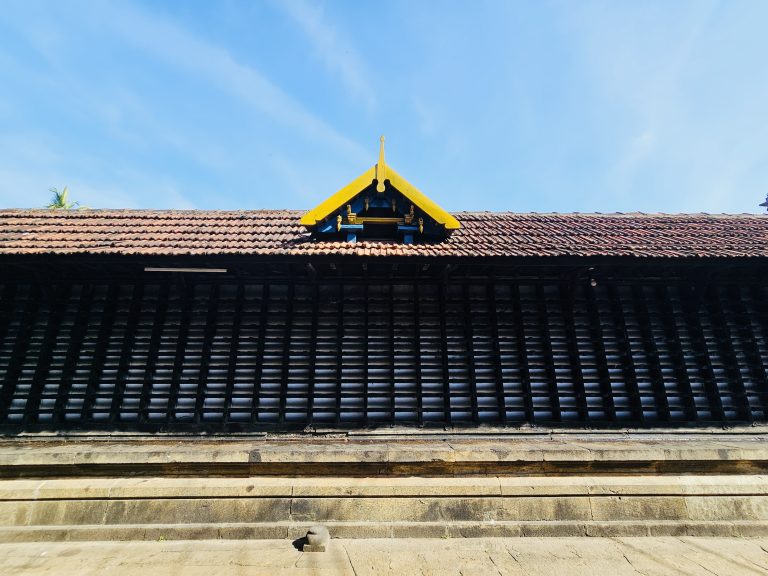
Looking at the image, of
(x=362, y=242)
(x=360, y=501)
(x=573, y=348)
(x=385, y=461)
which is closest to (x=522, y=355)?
(x=573, y=348)

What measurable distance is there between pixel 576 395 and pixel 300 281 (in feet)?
18.6

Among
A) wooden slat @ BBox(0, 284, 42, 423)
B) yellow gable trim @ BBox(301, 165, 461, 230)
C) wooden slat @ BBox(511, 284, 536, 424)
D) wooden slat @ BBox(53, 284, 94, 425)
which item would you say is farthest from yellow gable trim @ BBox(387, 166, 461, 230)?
wooden slat @ BBox(0, 284, 42, 423)

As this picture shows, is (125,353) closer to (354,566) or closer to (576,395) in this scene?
(354,566)

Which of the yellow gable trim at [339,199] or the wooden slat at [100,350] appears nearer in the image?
the wooden slat at [100,350]

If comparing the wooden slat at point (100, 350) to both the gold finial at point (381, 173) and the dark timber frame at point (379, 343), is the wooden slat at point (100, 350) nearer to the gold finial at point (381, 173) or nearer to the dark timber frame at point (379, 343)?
the dark timber frame at point (379, 343)

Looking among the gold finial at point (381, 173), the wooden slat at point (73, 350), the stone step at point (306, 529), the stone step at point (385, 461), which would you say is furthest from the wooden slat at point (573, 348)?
the wooden slat at point (73, 350)

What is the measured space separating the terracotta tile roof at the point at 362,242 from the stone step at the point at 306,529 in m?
4.03

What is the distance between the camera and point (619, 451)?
16.9 feet

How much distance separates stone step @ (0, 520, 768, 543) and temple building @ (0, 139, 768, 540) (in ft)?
3.00

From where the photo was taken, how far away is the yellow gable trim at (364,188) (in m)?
7.06

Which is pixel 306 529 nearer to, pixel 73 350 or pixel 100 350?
pixel 100 350

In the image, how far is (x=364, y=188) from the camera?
7355 mm

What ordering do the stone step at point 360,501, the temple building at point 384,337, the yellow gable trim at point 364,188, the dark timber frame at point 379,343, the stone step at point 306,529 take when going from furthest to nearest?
the yellow gable trim at point 364,188
the dark timber frame at point 379,343
the temple building at point 384,337
the stone step at point 360,501
the stone step at point 306,529

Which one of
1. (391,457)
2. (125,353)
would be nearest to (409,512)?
(391,457)
